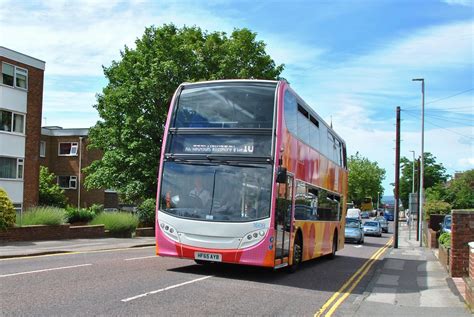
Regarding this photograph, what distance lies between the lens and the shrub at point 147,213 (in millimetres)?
29922

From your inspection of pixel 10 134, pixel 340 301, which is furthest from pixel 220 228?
pixel 10 134

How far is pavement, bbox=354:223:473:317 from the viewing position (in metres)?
9.41

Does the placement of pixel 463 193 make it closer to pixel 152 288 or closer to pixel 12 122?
pixel 12 122

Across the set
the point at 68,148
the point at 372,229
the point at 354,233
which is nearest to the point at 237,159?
the point at 354,233

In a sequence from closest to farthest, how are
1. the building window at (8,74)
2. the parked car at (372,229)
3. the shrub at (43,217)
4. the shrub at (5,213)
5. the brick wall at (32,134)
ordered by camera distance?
the shrub at (5,213) < the shrub at (43,217) < the building window at (8,74) < the brick wall at (32,134) < the parked car at (372,229)

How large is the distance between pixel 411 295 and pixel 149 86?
2294 centimetres

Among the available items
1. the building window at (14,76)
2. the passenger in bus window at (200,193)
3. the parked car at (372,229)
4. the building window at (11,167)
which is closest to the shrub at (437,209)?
A: the parked car at (372,229)

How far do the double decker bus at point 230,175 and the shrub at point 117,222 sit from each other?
15312mm

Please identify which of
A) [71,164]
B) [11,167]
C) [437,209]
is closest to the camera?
[11,167]

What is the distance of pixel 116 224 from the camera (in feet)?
86.5

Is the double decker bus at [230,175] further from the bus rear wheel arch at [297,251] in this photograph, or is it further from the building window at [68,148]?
the building window at [68,148]

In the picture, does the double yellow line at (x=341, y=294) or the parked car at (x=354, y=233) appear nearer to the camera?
the double yellow line at (x=341, y=294)

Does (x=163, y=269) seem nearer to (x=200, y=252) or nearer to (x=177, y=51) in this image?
(x=200, y=252)

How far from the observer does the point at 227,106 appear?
38.9ft
